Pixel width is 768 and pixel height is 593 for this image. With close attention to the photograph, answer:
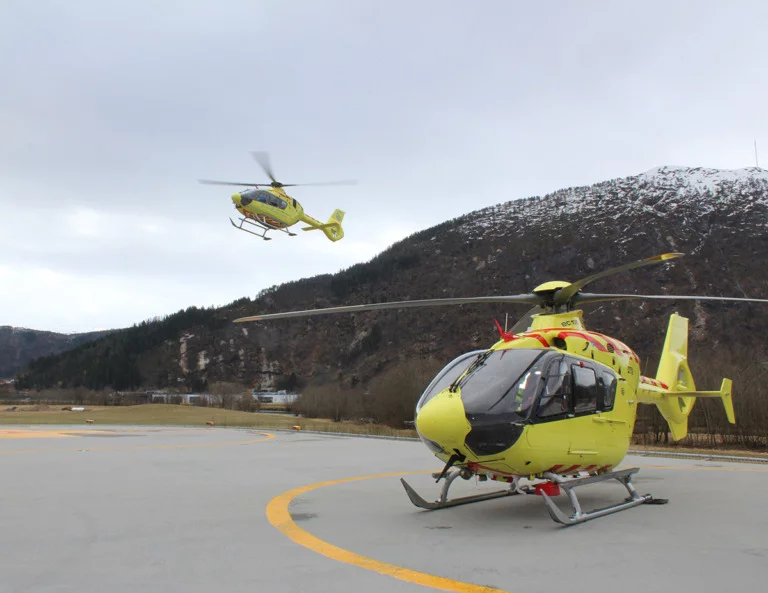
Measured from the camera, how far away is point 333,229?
31688 mm

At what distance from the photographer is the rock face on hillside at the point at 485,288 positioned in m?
85.1

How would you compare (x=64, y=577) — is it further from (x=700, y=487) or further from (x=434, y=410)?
(x=700, y=487)

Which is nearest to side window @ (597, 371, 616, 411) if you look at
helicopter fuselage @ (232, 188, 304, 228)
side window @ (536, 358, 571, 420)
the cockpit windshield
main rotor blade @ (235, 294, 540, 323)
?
side window @ (536, 358, 571, 420)

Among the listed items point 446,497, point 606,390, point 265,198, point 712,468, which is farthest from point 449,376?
point 265,198

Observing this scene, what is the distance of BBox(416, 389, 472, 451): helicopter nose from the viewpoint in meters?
7.88

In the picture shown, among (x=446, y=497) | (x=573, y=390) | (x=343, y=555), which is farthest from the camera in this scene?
(x=446, y=497)

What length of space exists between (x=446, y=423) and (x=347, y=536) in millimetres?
1888

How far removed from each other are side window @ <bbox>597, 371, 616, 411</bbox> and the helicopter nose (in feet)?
7.85

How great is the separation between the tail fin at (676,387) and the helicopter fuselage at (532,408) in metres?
3.33

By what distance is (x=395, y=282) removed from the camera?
136125 mm

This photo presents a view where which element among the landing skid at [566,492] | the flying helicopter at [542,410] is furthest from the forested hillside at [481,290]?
the flying helicopter at [542,410]

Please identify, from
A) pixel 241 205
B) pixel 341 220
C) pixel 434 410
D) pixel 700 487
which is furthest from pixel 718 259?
pixel 434 410

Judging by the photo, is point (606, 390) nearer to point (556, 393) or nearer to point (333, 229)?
point (556, 393)

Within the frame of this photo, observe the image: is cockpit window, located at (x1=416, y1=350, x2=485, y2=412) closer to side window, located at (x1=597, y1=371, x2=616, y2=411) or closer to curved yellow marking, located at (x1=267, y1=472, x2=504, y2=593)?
side window, located at (x1=597, y1=371, x2=616, y2=411)
